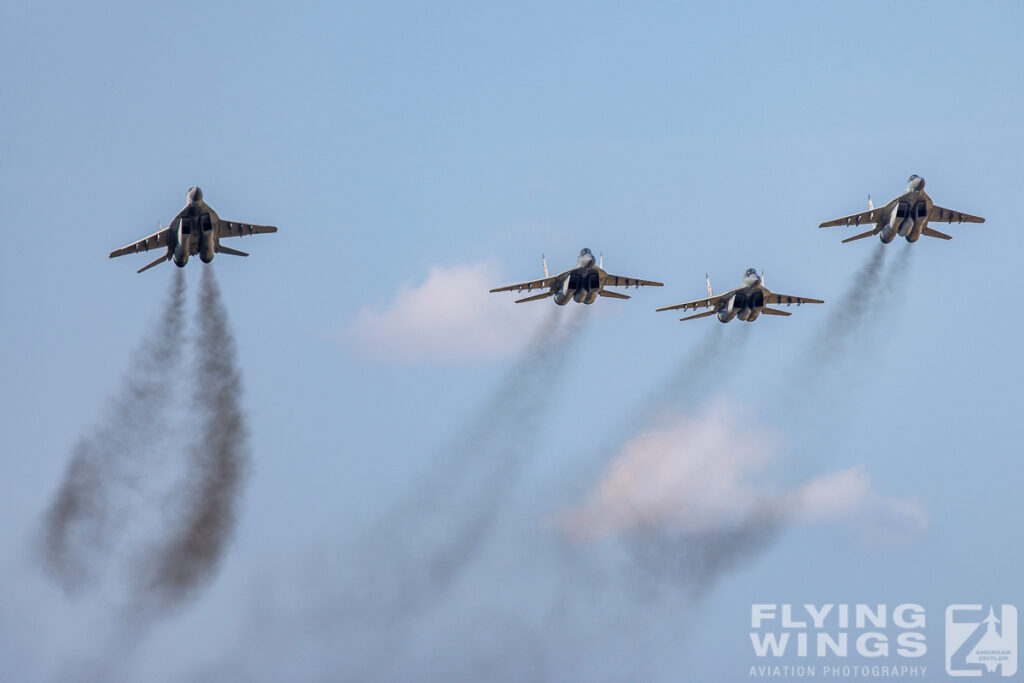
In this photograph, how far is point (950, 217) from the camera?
14875 centimetres

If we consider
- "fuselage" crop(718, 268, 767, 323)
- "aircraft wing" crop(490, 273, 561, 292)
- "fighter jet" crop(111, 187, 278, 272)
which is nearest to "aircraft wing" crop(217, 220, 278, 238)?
"fighter jet" crop(111, 187, 278, 272)

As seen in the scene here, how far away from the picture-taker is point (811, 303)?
15138cm

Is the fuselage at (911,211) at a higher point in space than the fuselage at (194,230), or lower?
higher

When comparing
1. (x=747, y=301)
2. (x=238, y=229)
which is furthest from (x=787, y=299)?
(x=238, y=229)

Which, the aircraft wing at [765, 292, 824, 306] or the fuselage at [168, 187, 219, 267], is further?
the aircraft wing at [765, 292, 824, 306]

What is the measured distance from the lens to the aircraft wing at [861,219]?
14525cm

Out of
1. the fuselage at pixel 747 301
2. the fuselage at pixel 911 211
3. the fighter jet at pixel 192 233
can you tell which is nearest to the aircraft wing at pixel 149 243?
the fighter jet at pixel 192 233

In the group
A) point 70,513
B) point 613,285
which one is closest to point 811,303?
point 613,285

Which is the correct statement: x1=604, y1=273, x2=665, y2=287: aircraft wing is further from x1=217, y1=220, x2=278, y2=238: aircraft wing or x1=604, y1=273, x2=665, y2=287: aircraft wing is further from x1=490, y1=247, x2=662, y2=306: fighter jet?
x1=217, y1=220, x2=278, y2=238: aircraft wing

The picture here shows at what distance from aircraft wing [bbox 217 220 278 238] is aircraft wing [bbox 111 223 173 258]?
Result: 4.36 metres

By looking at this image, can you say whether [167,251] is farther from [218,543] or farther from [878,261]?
[878,261]

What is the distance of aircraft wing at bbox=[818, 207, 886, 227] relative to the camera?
477ft

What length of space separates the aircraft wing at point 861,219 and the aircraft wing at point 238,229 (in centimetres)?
4169

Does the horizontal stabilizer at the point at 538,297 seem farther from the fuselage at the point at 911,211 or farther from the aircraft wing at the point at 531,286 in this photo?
the fuselage at the point at 911,211
